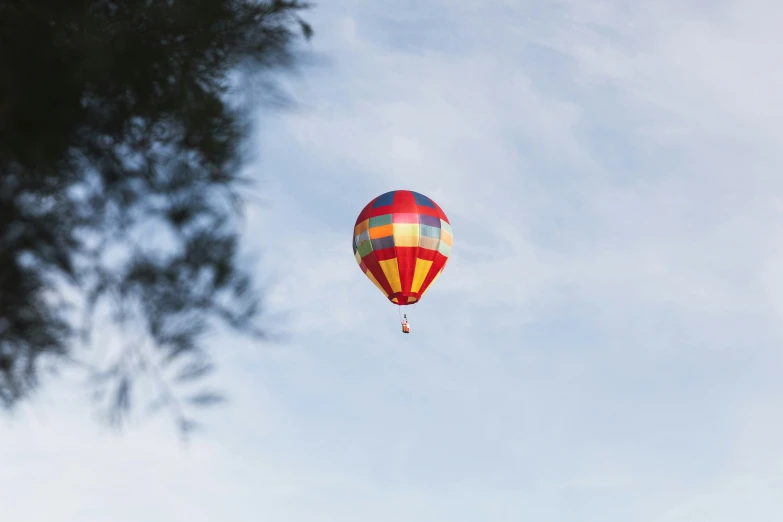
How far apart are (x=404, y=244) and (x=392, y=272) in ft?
3.18

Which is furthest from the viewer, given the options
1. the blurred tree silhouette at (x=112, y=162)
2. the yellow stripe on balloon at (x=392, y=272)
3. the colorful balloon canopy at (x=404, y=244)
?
the yellow stripe on balloon at (x=392, y=272)

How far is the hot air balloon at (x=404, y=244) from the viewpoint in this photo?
2653cm

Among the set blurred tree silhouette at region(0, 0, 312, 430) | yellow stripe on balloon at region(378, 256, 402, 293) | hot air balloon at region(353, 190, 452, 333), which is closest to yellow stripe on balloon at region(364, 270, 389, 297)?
hot air balloon at region(353, 190, 452, 333)

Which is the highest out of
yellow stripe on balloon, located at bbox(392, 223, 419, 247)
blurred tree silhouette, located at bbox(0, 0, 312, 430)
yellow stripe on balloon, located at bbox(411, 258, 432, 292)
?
yellow stripe on balloon, located at bbox(392, 223, 419, 247)

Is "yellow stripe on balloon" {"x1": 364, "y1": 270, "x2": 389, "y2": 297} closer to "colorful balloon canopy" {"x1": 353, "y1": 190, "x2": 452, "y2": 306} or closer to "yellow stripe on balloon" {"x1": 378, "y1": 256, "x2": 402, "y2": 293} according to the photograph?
"colorful balloon canopy" {"x1": 353, "y1": 190, "x2": 452, "y2": 306}

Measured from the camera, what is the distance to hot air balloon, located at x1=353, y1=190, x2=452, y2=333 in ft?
87.0

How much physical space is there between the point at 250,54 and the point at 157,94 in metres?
0.88

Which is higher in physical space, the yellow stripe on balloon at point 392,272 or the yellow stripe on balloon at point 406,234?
the yellow stripe on balloon at point 406,234

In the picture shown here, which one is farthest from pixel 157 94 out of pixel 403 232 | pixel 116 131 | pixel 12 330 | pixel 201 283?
pixel 403 232

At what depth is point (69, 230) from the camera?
6121 millimetres

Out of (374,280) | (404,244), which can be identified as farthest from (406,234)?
(374,280)

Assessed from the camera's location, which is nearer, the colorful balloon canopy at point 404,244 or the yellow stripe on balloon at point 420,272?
the colorful balloon canopy at point 404,244

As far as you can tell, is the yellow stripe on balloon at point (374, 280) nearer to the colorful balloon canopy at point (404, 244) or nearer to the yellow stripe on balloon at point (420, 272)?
the colorful balloon canopy at point (404, 244)

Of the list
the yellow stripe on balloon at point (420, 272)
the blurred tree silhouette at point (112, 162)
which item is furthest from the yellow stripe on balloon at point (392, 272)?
the blurred tree silhouette at point (112, 162)
